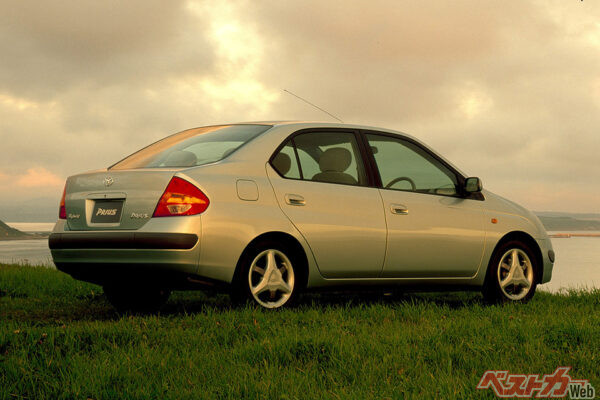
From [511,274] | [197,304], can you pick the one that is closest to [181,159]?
[197,304]

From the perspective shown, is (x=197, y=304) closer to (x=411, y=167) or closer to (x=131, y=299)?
Result: (x=131, y=299)

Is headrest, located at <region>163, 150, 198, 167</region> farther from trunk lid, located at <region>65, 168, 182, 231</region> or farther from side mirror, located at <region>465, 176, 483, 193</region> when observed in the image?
side mirror, located at <region>465, 176, 483, 193</region>

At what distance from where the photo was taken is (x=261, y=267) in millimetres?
6473

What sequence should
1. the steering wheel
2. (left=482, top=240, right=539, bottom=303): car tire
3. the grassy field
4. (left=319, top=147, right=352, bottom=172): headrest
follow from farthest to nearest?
(left=482, top=240, right=539, bottom=303): car tire < the steering wheel < (left=319, top=147, right=352, bottom=172): headrest < the grassy field

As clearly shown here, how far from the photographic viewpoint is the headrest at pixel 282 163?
261 inches

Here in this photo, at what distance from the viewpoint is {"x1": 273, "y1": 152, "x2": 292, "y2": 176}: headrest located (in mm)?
6617

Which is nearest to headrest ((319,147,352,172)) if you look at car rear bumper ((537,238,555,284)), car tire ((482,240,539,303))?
car tire ((482,240,539,303))

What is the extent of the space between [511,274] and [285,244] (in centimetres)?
275

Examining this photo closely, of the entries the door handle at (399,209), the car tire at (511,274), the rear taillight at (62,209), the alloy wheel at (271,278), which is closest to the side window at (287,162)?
the alloy wheel at (271,278)

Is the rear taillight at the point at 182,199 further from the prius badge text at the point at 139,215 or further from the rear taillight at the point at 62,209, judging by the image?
the rear taillight at the point at 62,209

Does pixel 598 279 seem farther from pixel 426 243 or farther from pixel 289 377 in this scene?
pixel 289 377

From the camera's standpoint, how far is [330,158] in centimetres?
711

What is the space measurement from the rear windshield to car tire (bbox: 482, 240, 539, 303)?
2789 millimetres

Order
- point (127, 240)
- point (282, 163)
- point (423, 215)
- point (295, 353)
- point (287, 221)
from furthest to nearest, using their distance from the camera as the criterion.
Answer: point (423, 215), point (282, 163), point (287, 221), point (127, 240), point (295, 353)
